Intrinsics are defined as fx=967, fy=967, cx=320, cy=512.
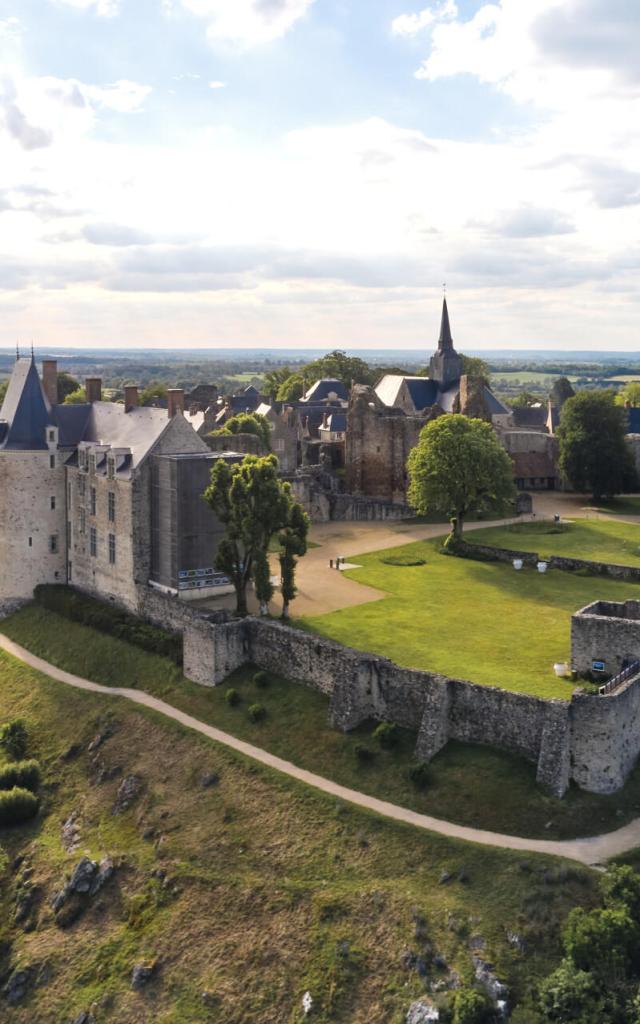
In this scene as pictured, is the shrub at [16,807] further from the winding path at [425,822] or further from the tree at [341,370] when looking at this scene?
the tree at [341,370]

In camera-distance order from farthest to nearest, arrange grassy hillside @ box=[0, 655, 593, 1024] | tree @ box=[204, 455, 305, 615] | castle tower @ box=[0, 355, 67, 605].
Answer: castle tower @ box=[0, 355, 67, 605] → tree @ box=[204, 455, 305, 615] → grassy hillside @ box=[0, 655, 593, 1024]

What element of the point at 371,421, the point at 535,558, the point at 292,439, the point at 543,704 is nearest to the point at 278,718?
the point at 543,704

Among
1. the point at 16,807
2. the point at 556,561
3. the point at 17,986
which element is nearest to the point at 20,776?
the point at 16,807

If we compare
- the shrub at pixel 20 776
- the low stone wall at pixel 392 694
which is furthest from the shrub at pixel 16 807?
the low stone wall at pixel 392 694

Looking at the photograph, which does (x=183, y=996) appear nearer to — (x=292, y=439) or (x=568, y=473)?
(x=568, y=473)

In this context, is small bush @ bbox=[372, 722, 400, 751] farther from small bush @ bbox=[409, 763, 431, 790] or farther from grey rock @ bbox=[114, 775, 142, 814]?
grey rock @ bbox=[114, 775, 142, 814]

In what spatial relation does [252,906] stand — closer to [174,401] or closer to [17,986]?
[17,986]

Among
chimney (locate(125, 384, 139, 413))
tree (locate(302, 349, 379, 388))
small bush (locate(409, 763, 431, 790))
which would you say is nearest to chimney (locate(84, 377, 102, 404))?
chimney (locate(125, 384, 139, 413))
